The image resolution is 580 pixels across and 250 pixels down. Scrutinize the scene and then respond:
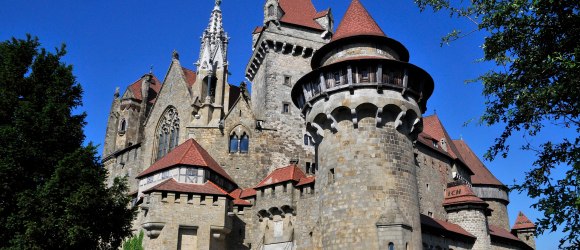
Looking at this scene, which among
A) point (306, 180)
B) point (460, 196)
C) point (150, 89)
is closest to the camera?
point (306, 180)

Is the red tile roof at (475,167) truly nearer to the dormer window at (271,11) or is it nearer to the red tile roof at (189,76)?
the dormer window at (271,11)

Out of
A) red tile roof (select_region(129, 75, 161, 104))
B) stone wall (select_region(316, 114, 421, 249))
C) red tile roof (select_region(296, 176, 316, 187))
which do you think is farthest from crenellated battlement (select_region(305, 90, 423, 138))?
red tile roof (select_region(129, 75, 161, 104))

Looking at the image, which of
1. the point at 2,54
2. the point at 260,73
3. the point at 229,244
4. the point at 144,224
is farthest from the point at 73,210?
the point at 260,73

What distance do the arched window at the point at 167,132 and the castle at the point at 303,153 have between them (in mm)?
155

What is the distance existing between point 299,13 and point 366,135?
24.0 metres

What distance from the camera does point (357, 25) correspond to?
25172mm

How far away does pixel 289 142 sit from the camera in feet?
126

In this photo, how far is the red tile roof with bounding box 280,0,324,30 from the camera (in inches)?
1692

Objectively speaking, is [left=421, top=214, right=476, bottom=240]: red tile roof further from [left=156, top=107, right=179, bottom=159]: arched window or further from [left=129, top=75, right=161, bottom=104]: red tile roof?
[left=129, top=75, right=161, bottom=104]: red tile roof

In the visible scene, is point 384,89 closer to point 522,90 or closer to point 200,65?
point 522,90

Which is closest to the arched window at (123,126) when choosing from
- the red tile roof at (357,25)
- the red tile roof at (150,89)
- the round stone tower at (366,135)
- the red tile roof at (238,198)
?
the red tile roof at (150,89)

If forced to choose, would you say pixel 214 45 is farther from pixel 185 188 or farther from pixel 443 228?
pixel 443 228

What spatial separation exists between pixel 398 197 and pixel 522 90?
27.0ft

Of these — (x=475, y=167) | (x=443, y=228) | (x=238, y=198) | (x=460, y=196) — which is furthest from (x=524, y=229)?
(x=238, y=198)
